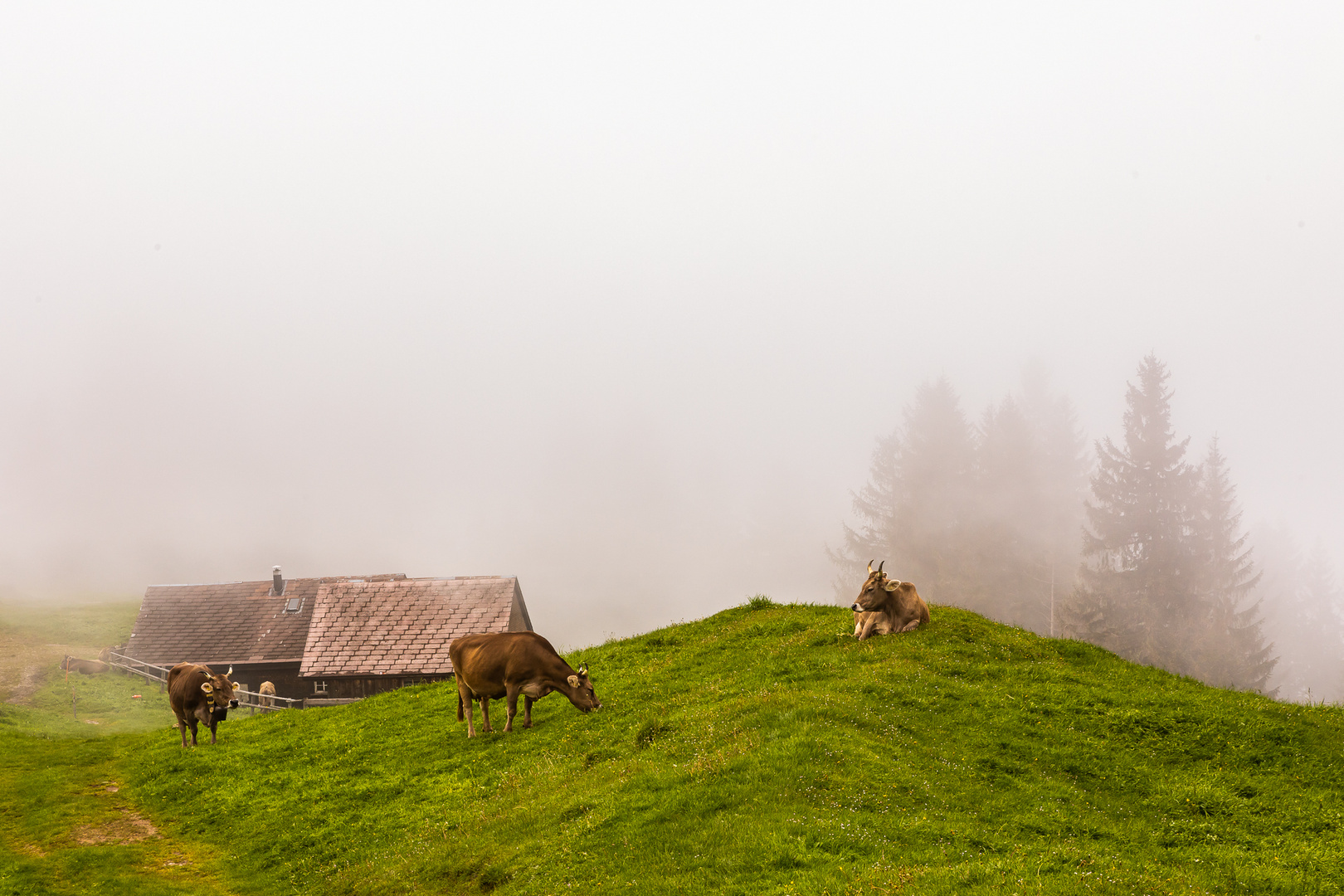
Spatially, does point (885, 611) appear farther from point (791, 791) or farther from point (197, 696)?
point (197, 696)

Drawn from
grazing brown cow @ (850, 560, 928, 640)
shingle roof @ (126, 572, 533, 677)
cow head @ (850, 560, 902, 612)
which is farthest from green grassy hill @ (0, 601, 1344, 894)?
shingle roof @ (126, 572, 533, 677)

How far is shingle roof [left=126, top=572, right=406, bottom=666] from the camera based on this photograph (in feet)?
200

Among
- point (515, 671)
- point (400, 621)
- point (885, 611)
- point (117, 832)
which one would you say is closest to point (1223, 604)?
point (885, 611)

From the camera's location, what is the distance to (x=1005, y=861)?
1159cm

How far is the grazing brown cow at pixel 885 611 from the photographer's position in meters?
25.1

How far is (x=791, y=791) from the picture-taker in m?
13.8

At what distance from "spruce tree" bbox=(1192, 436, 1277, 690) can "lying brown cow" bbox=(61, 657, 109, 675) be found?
259ft

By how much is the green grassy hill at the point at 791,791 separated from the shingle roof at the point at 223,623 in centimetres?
3664

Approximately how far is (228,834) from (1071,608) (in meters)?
60.5

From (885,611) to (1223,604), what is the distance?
2108 inches

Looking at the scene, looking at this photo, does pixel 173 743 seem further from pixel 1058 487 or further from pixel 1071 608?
pixel 1058 487

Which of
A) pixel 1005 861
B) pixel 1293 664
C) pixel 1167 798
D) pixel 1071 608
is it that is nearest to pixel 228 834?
pixel 1005 861

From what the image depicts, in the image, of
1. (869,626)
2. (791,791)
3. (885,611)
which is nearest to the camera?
(791,791)

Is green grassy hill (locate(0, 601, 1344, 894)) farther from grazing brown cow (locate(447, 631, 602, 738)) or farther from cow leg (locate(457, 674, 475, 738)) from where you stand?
grazing brown cow (locate(447, 631, 602, 738))
